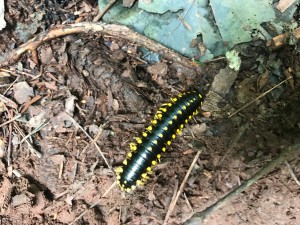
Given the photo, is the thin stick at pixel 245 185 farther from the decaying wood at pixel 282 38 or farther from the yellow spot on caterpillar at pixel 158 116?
the decaying wood at pixel 282 38

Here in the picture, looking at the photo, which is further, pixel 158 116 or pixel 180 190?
pixel 158 116

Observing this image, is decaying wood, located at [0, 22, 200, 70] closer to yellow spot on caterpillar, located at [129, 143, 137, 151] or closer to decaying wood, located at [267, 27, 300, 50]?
decaying wood, located at [267, 27, 300, 50]

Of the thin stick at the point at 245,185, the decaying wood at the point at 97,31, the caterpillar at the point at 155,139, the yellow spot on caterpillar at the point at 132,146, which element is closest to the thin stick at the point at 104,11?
the decaying wood at the point at 97,31

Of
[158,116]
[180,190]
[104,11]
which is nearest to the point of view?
[180,190]

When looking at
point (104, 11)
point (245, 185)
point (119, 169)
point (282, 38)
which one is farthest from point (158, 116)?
point (282, 38)

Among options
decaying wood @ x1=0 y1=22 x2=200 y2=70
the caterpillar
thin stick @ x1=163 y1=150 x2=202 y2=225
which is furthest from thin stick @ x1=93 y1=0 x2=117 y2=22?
thin stick @ x1=163 y1=150 x2=202 y2=225

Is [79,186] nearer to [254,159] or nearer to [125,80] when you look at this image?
[125,80]

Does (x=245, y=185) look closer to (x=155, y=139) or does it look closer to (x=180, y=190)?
(x=180, y=190)
